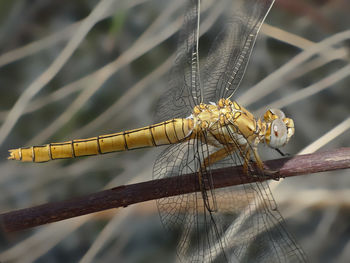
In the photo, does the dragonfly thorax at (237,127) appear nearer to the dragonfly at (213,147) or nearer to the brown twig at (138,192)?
the dragonfly at (213,147)

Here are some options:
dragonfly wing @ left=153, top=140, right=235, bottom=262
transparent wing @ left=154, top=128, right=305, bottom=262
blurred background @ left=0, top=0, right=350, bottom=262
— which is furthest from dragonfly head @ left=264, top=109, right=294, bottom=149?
blurred background @ left=0, top=0, right=350, bottom=262

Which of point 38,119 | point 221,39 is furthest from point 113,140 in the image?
point 38,119

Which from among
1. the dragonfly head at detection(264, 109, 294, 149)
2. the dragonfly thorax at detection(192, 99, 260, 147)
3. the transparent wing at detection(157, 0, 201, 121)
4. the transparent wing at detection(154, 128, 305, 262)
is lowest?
the transparent wing at detection(154, 128, 305, 262)

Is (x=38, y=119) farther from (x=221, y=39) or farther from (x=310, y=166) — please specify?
(x=310, y=166)

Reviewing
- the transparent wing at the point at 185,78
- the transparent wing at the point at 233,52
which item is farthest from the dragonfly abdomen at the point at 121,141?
the transparent wing at the point at 233,52

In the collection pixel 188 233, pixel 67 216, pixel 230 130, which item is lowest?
pixel 188 233

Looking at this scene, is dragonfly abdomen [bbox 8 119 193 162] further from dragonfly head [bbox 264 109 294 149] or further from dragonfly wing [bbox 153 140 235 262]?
dragonfly head [bbox 264 109 294 149]
